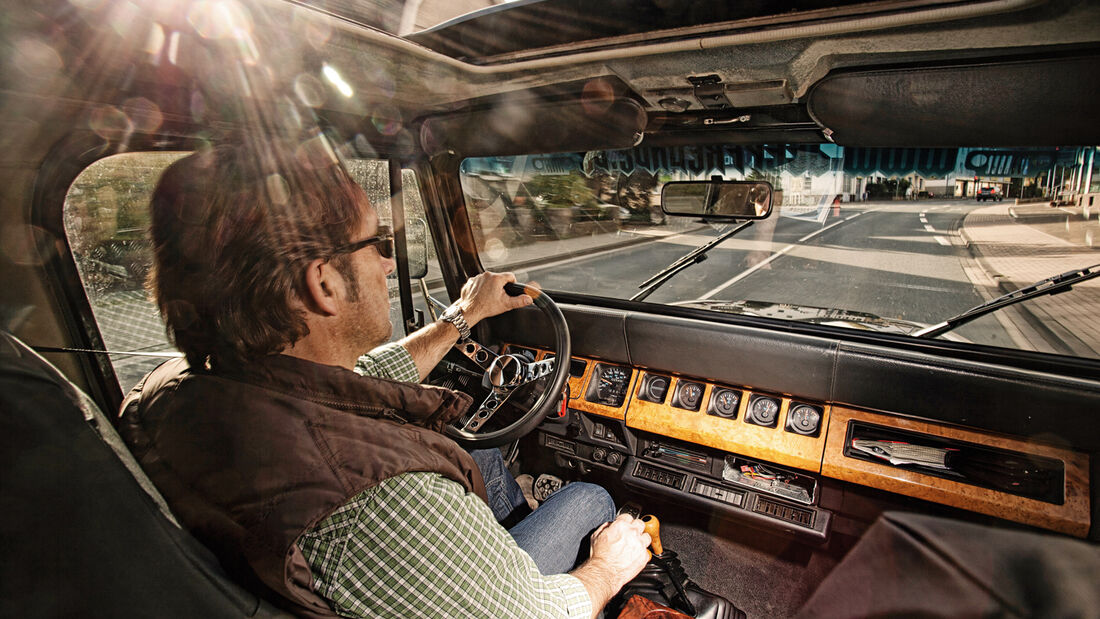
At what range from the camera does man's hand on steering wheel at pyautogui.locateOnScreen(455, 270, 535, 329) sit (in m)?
2.27

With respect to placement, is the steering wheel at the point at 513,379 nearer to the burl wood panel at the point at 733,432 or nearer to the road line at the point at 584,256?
the burl wood panel at the point at 733,432

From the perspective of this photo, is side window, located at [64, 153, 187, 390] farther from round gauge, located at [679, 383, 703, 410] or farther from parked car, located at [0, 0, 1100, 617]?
round gauge, located at [679, 383, 703, 410]

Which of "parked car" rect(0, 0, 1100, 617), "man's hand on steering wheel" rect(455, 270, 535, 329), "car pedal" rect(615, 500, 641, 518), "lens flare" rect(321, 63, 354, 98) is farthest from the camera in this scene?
"car pedal" rect(615, 500, 641, 518)

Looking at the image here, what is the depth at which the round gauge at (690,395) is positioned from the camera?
265cm

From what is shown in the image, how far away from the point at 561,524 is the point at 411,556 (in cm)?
100

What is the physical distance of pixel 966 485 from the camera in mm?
2020

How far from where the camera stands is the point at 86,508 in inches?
33.0

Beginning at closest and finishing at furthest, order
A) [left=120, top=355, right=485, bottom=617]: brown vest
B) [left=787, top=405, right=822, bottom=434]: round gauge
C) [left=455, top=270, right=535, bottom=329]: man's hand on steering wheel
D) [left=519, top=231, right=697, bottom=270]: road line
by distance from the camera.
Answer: [left=120, top=355, right=485, bottom=617]: brown vest
[left=455, top=270, right=535, bottom=329]: man's hand on steering wheel
[left=787, top=405, right=822, bottom=434]: round gauge
[left=519, top=231, right=697, bottom=270]: road line

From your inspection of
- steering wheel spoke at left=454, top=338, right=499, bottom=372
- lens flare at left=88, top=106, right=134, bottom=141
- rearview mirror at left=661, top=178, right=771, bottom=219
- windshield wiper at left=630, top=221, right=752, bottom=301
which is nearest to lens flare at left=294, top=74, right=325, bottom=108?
lens flare at left=88, top=106, right=134, bottom=141

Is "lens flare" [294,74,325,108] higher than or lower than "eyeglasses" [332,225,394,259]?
higher

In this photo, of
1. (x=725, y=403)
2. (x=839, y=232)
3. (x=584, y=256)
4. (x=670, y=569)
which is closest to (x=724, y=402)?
(x=725, y=403)

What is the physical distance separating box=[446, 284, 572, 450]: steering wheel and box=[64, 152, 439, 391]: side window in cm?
124

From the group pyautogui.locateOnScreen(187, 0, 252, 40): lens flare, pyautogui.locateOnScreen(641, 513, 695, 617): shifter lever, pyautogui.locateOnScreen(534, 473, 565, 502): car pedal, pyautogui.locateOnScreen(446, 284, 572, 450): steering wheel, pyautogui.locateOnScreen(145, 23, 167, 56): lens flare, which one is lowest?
pyautogui.locateOnScreen(534, 473, 565, 502): car pedal

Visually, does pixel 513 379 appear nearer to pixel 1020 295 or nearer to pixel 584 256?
pixel 584 256
